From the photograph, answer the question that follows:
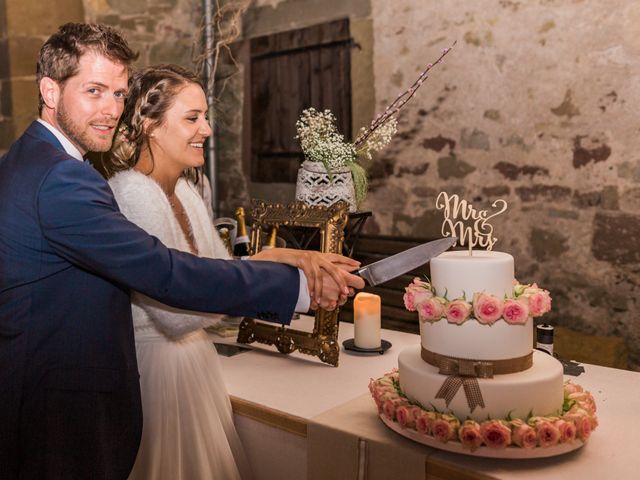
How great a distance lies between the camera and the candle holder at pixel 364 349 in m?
2.27

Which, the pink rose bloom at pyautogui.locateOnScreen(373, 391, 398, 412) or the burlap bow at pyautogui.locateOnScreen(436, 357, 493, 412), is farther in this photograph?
the pink rose bloom at pyautogui.locateOnScreen(373, 391, 398, 412)

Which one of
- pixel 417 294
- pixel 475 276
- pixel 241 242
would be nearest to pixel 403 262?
pixel 417 294

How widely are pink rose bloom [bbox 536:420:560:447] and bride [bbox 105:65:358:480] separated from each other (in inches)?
23.6

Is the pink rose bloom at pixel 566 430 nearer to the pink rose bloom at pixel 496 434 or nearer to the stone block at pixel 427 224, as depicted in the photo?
the pink rose bloom at pixel 496 434

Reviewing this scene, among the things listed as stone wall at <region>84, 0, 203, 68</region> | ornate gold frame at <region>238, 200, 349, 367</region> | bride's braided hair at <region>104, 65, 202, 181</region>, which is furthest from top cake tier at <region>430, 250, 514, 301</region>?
stone wall at <region>84, 0, 203, 68</region>

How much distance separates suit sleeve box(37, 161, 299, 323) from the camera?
1.36 metres

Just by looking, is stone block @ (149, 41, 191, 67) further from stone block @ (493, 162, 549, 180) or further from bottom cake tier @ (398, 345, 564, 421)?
bottom cake tier @ (398, 345, 564, 421)

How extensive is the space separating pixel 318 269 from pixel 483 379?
1.65ft

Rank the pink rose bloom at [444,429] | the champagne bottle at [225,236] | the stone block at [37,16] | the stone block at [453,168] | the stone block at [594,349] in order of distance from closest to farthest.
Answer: the pink rose bloom at [444,429] → the champagne bottle at [225,236] → the stone block at [594,349] → the stone block at [453,168] → the stone block at [37,16]

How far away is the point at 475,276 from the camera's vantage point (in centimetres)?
155

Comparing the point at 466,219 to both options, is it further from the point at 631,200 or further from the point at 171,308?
the point at 631,200

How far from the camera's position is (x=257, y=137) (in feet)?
19.9

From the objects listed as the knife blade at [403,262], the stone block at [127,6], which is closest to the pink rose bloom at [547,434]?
the knife blade at [403,262]

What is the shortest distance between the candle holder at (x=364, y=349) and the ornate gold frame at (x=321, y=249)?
12 cm
